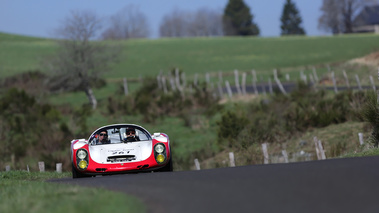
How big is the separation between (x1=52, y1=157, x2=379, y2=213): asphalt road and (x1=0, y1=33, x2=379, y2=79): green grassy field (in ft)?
194

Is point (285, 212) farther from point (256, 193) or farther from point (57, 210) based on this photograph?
point (57, 210)

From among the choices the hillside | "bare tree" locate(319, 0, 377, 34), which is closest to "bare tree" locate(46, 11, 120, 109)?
the hillside

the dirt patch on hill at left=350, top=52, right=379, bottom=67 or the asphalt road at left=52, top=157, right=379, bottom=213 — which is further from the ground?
the asphalt road at left=52, top=157, right=379, bottom=213

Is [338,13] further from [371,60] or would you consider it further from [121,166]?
[121,166]

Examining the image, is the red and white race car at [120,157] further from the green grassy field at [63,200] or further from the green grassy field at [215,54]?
the green grassy field at [215,54]

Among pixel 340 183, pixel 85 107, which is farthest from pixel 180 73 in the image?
pixel 340 183

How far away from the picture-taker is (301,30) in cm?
16038

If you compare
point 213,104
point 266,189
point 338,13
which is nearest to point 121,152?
point 266,189

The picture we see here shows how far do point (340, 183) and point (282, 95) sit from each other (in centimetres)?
3615

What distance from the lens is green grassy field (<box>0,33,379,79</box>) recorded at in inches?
3241

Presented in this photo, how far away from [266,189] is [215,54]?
87.7m

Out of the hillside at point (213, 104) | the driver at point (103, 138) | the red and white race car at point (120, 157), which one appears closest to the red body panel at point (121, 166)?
the red and white race car at point (120, 157)

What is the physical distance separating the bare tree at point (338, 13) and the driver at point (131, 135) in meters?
125

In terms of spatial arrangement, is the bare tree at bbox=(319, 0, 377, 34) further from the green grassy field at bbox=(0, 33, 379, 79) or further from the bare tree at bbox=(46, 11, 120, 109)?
the bare tree at bbox=(46, 11, 120, 109)
